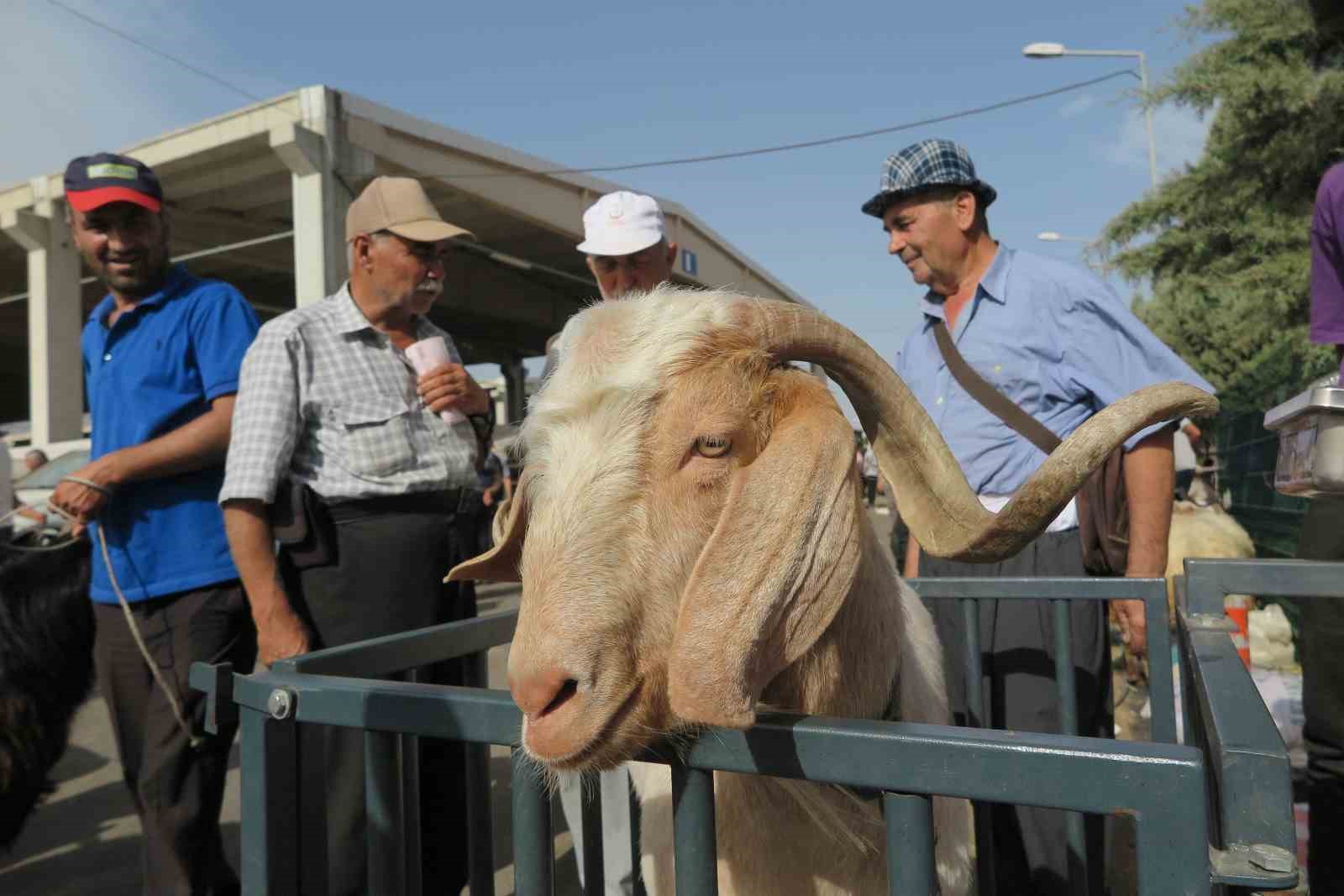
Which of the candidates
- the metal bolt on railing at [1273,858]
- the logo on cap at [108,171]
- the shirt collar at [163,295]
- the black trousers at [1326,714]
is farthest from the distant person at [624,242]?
the metal bolt on railing at [1273,858]

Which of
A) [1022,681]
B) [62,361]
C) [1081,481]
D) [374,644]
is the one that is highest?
[62,361]

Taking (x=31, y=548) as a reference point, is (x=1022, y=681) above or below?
below

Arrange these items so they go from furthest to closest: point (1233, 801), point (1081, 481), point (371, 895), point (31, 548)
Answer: point (31, 548) → point (1081, 481) → point (371, 895) → point (1233, 801)

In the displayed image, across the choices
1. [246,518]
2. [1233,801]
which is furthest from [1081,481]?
[246,518]

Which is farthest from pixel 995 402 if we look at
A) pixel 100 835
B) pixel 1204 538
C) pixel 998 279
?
pixel 1204 538

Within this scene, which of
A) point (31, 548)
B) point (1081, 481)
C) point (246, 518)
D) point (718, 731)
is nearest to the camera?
point (718, 731)

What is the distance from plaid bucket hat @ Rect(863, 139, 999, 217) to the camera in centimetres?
277

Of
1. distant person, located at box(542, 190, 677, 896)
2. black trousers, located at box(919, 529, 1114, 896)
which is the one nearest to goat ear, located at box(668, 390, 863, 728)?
black trousers, located at box(919, 529, 1114, 896)

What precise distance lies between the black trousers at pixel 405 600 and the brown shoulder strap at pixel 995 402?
1644mm

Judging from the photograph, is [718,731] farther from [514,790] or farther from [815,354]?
[815,354]

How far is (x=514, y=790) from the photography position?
48.4 inches

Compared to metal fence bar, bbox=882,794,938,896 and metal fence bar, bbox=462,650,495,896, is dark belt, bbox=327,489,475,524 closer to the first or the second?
metal fence bar, bbox=462,650,495,896

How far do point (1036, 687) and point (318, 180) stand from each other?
13031 mm

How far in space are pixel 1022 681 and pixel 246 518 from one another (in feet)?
7.34
